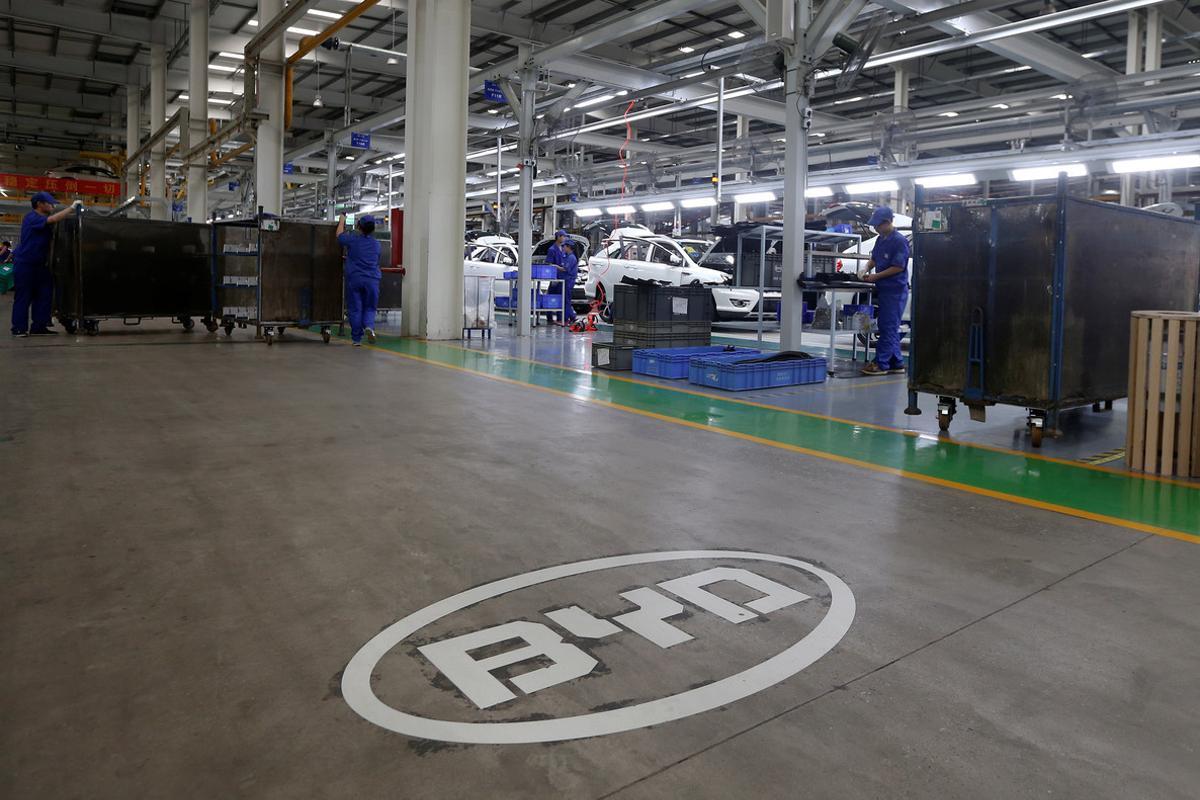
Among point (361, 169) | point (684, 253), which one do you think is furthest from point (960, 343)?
point (361, 169)

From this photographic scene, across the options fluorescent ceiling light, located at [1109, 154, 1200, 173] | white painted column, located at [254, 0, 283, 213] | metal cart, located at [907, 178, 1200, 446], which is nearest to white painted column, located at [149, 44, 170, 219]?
white painted column, located at [254, 0, 283, 213]

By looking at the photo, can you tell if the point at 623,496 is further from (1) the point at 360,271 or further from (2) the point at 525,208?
(2) the point at 525,208

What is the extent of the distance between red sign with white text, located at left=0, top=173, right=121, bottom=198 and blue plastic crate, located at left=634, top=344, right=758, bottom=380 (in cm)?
2988

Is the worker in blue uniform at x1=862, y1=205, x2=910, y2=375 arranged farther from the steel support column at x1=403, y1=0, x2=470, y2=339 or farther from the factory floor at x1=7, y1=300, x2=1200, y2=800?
the steel support column at x1=403, y1=0, x2=470, y2=339

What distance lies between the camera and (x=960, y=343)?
591cm

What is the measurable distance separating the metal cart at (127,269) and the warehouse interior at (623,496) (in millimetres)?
61

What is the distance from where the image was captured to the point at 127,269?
39.1ft

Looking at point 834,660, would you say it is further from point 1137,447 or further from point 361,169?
point 361,169

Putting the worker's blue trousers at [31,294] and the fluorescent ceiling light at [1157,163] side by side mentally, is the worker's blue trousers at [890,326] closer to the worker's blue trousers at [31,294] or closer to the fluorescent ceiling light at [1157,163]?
the fluorescent ceiling light at [1157,163]

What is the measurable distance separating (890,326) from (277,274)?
7.98 m

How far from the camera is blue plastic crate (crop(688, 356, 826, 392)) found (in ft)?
26.4

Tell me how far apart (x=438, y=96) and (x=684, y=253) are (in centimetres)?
650

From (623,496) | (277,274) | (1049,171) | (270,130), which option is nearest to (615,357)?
(277,274)

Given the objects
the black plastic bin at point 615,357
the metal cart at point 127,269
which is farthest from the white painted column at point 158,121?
the black plastic bin at point 615,357
